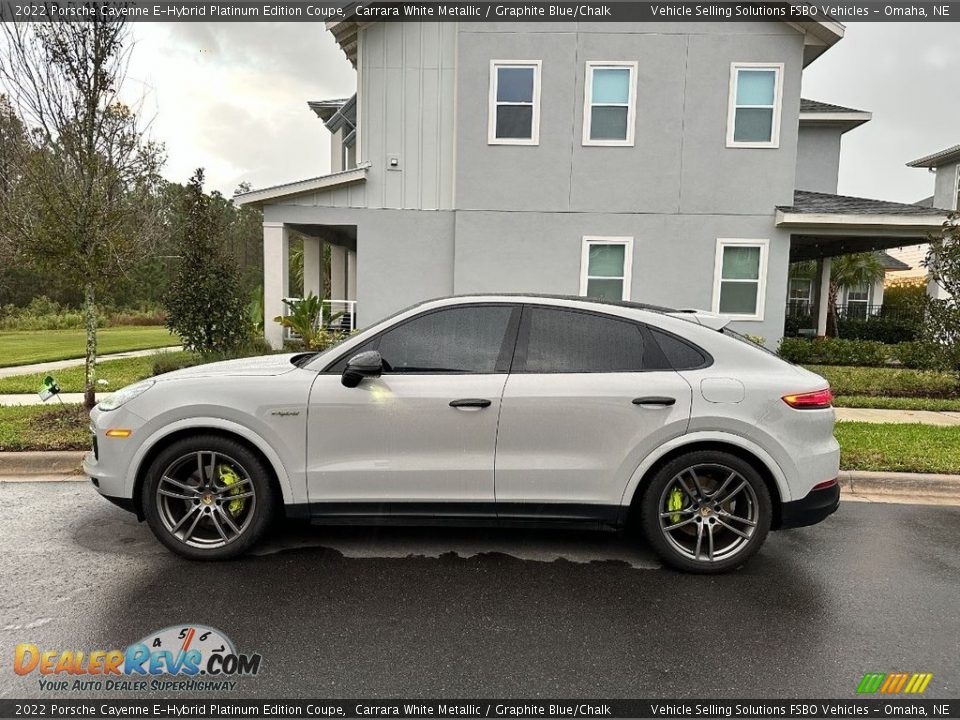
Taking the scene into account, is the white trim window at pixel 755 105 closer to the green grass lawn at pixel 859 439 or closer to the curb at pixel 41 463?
the green grass lawn at pixel 859 439

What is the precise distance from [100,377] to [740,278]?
12.6 metres

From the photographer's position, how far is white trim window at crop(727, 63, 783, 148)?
40.2ft

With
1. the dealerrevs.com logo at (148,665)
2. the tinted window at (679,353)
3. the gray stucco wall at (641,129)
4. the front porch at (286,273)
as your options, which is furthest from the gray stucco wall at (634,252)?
the dealerrevs.com logo at (148,665)

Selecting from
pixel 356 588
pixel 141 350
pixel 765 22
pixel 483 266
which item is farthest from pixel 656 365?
pixel 141 350

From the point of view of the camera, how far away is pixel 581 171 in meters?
12.6

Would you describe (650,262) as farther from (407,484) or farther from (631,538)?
(407,484)

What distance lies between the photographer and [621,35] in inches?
482

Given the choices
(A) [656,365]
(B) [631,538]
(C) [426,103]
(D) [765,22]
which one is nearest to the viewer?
(A) [656,365]

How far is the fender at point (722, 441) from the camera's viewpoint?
12.3 ft

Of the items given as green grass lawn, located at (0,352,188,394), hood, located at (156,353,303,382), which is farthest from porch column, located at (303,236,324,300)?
hood, located at (156,353,303,382)

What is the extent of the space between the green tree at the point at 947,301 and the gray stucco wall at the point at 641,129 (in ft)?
10.6

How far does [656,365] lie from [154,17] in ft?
24.8

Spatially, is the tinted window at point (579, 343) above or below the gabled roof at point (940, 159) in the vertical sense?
below

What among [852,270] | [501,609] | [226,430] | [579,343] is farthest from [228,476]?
[852,270]
